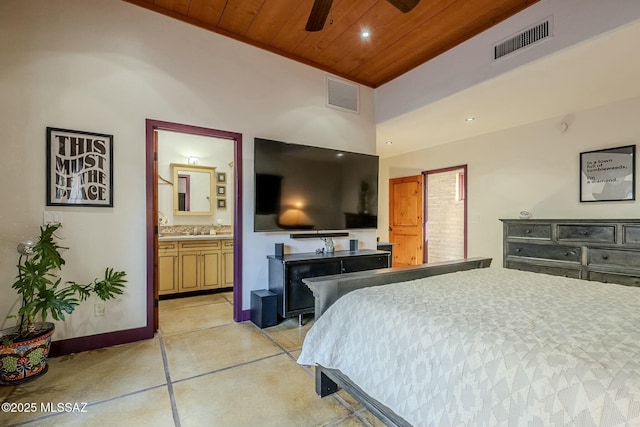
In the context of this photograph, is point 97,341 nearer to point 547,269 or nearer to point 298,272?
point 298,272

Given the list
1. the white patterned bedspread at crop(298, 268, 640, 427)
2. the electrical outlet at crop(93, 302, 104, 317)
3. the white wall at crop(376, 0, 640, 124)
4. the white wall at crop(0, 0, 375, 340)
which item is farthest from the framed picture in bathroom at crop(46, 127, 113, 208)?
the white wall at crop(376, 0, 640, 124)

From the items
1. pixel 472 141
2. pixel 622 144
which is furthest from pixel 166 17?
pixel 622 144

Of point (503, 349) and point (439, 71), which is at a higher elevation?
point (439, 71)

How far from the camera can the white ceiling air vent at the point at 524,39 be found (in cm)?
260

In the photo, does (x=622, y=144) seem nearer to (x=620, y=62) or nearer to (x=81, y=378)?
(x=620, y=62)

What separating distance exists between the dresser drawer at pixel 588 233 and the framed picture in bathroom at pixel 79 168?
463 cm

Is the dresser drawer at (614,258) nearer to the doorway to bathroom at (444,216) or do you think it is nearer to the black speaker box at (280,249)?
the doorway to bathroom at (444,216)

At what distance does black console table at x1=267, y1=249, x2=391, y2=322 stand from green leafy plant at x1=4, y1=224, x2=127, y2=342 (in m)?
1.43

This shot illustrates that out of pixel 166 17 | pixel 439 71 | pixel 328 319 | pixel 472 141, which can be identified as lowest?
pixel 328 319

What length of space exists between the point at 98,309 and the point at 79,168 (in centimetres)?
123

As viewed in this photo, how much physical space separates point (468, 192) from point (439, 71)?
2.31 meters

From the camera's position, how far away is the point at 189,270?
4312 millimetres

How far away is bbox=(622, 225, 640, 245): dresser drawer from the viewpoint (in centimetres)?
292

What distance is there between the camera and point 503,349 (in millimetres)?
1051
